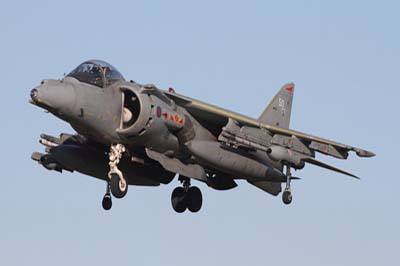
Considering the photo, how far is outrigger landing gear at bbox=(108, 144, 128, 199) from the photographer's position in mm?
32438

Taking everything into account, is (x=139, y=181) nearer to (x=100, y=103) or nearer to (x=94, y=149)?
(x=94, y=149)

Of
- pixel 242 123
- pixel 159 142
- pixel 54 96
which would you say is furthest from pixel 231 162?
pixel 54 96

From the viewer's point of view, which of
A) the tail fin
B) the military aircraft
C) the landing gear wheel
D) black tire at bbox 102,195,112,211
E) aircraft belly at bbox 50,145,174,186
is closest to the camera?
the military aircraft

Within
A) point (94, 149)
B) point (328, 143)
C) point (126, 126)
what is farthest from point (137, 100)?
point (328, 143)

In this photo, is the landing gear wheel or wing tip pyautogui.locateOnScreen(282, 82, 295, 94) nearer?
the landing gear wheel

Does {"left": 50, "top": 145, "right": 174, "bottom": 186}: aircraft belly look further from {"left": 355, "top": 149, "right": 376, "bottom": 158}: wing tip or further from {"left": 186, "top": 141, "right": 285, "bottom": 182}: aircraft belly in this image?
{"left": 355, "top": 149, "right": 376, "bottom": 158}: wing tip

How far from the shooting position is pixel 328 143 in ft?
111

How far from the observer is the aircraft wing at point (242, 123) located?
33250mm

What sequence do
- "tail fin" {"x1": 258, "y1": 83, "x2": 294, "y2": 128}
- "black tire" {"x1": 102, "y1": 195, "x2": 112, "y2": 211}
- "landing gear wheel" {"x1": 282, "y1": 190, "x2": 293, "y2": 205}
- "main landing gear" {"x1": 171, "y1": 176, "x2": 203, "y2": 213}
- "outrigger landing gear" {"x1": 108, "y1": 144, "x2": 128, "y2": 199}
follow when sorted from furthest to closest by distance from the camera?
"tail fin" {"x1": 258, "y1": 83, "x2": 294, "y2": 128} < "main landing gear" {"x1": 171, "y1": 176, "x2": 203, "y2": 213} < "black tire" {"x1": 102, "y1": 195, "x2": 112, "y2": 211} < "landing gear wheel" {"x1": 282, "y1": 190, "x2": 293, "y2": 205} < "outrigger landing gear" {"x1": 108, "y1": 144, "x2": 128, "y2": 199}

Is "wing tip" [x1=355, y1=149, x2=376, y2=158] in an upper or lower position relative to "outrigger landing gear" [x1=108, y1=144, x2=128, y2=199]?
upper

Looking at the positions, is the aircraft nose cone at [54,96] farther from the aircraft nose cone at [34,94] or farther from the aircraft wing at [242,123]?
the aircraft wing at [242,123]

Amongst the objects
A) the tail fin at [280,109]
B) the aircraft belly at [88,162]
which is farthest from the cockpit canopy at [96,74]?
the tail fin at [280,109]

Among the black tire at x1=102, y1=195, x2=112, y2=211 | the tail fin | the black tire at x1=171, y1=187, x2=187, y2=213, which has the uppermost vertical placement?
the tail fin

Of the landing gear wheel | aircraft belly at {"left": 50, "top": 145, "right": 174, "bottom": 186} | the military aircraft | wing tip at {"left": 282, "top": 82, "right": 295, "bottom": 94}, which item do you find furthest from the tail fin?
aircraft belly at {"left": 50, "top": 145, "right": 174, "bottom": 186}
